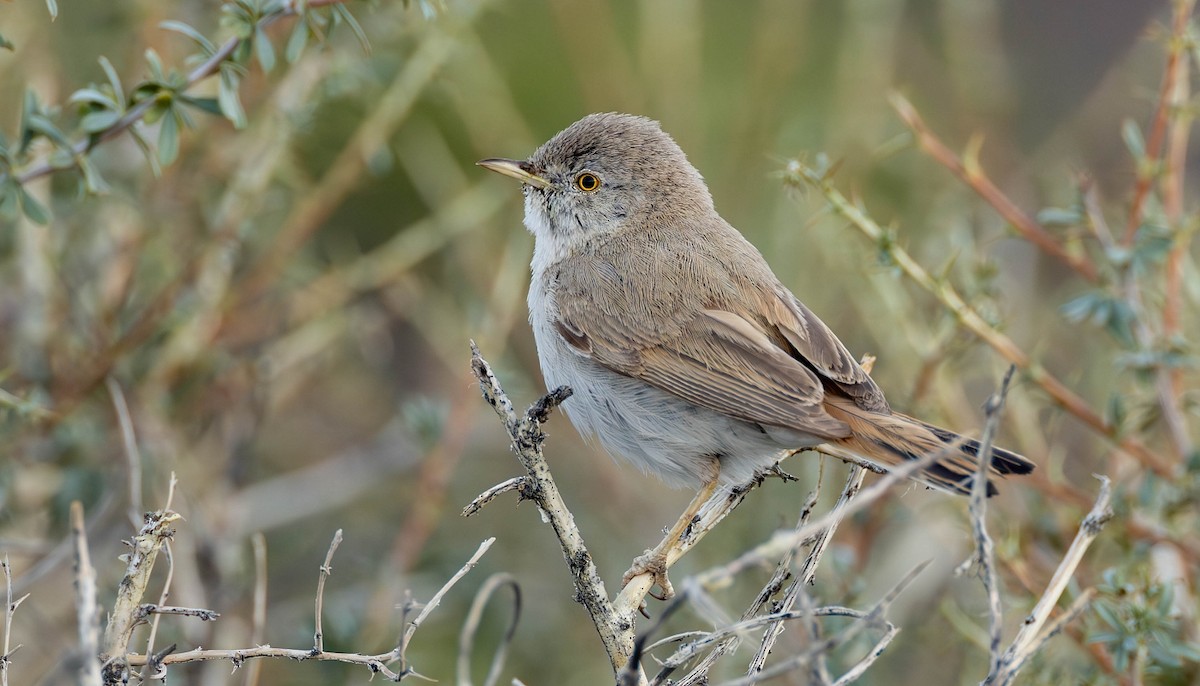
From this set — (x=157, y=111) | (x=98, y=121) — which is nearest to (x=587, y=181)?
(x=157, y=111)

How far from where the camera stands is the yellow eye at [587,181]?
415 centimetres

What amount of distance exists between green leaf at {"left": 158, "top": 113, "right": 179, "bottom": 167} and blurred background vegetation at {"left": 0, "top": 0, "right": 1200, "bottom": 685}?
1 centimetres

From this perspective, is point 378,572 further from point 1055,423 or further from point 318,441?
point 1055,423

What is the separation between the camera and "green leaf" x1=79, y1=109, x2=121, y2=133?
8.48 ft

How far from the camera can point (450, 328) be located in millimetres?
5629

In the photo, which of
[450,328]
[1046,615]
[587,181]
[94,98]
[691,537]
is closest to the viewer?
[1046,615]

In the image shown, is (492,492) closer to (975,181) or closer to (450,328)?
(975,181)

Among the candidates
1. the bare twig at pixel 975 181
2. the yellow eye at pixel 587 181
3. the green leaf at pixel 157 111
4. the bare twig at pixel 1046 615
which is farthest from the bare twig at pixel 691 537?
the green leaf at pixel 157 111

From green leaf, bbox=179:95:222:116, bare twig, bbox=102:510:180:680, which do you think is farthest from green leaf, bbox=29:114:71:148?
bare twig, bbox=102:510:180:680

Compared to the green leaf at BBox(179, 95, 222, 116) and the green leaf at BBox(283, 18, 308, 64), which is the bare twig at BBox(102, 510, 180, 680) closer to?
the green leaf at BBox(179, 95, 222, 116)

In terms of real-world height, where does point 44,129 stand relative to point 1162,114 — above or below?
above

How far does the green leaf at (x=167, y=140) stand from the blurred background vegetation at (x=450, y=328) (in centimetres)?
1

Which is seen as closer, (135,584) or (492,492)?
(135,584)

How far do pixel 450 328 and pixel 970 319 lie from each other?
2.85 metres
